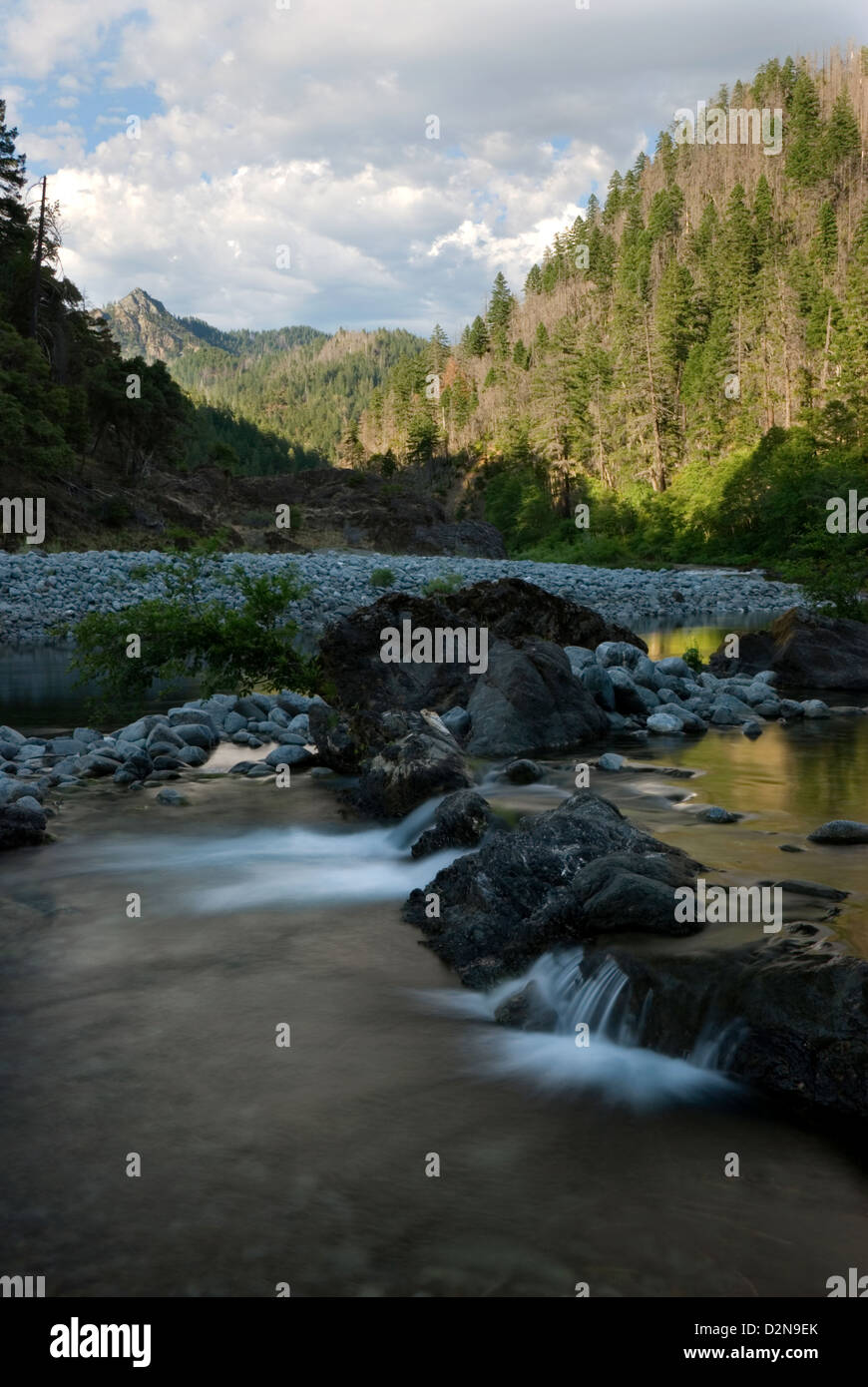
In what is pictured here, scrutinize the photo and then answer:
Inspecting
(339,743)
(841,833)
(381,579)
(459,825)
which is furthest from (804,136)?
(459,825)

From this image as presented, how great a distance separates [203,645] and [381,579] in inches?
807

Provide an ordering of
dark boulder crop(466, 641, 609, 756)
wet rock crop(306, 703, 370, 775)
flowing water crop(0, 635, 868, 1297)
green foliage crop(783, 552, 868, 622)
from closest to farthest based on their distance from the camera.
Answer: flowing water crop(0, 635, 868, 1297), wet rock crop(306, 703, 370, 775), dark boulder crop(466, 641, 609, 756), green foliage crop(783, 552, 868, 622)

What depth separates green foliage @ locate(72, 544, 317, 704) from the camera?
1534cm

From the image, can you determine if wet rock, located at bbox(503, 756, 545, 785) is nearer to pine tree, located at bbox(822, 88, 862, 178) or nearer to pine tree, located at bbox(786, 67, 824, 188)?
pine tree, located at bbox(786, 67, 824, 188)

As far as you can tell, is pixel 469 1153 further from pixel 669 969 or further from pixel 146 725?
pixel 146 725

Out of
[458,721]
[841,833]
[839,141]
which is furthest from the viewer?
[839,141]

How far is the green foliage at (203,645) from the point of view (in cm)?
1534

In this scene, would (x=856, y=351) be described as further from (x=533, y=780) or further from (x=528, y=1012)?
(x=528, y=1012)

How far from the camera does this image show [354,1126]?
4.88 meters

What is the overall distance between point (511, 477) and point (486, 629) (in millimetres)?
80993

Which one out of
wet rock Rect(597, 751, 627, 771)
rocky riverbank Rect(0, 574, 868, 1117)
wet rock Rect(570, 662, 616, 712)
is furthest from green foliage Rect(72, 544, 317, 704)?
wet rock Rect(597, 751, 627, 771)

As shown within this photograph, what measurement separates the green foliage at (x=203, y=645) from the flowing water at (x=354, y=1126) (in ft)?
24.2

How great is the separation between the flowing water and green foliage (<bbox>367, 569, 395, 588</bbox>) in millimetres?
27699

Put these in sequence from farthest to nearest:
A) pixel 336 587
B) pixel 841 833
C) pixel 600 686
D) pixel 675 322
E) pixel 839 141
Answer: pixel 839 141 → pixel 675 322 → pixel 336 587 → pixel 600 686 → pixel 841 833
